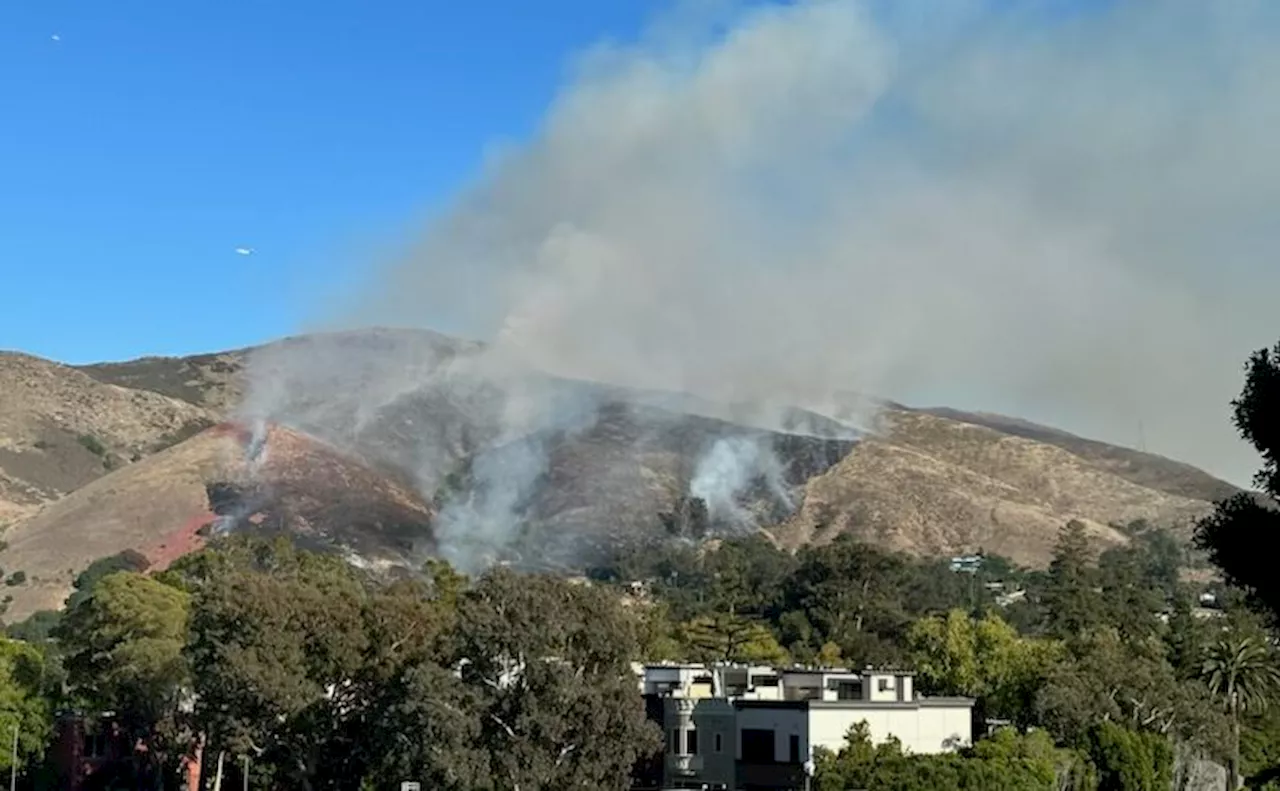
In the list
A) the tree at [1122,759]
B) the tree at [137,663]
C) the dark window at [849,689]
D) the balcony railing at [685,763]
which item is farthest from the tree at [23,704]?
the tree at [1122,759]

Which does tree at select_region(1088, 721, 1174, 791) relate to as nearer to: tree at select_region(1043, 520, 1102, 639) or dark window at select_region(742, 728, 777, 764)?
dark window at select_region(742, 728, 777, 764)

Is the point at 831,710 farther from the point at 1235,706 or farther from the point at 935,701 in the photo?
the point at 1235,706

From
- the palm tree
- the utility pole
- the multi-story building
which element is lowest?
the utility pole

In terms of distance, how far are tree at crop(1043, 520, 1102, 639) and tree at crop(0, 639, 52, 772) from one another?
212 ft

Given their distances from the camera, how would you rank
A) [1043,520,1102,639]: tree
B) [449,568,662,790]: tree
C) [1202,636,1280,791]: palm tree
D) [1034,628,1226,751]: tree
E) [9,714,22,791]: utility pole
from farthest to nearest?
[1043,520,1102,639]: tree < [1202,636,1280,791]: palm tree < [1034,628,1226,751]: tree < [9,714,22,791]: utility pole < [449,568,662,790]: tree

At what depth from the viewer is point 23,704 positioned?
77.3m

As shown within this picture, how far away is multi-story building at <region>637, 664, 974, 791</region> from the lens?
6912cm

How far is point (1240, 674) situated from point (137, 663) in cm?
6064

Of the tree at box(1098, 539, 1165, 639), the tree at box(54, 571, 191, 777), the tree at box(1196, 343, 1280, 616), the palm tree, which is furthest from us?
the tree at box(1098, 539, 1165, 639)

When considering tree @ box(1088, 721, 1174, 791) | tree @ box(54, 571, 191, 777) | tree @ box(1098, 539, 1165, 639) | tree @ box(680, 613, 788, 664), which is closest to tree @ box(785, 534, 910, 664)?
tree @ box(680, 613, 788, 664)

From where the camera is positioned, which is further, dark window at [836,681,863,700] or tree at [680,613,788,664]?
tree at [680,613,788,664]

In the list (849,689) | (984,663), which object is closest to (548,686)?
(849,689)

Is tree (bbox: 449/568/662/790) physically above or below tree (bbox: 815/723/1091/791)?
above

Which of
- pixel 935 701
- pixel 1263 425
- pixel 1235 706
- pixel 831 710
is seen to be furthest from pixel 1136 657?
pixel 1263 425
